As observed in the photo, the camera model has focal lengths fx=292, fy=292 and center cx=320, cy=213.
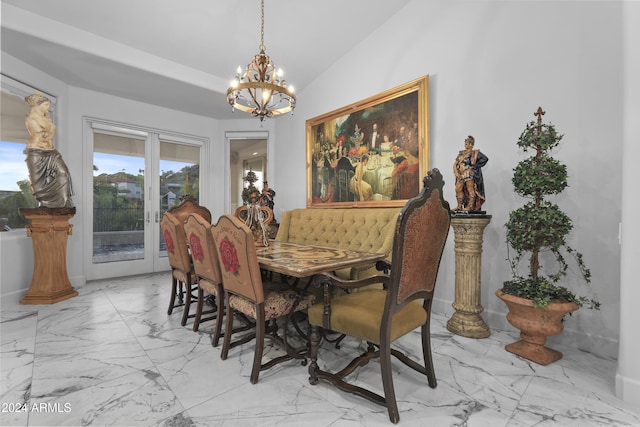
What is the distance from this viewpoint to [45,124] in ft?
11.7

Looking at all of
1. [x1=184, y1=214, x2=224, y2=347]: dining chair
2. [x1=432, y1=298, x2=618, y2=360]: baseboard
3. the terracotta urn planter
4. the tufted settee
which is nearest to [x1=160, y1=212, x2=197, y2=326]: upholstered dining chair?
[x1=184, y1=214, x2=224, y2=347]: dining chair

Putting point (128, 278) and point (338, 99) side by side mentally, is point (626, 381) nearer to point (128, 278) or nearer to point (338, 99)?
point (338, 99)

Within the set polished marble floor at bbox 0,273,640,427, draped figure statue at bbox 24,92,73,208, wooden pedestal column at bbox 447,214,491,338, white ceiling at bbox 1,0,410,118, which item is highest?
white ceiling at bbox 1,0,410,118

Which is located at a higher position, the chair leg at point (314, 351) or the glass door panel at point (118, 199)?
the glass door panel at point (118, 199)

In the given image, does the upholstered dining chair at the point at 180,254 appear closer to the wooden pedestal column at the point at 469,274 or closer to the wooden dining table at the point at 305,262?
the wooden dining table at the point at 305,262

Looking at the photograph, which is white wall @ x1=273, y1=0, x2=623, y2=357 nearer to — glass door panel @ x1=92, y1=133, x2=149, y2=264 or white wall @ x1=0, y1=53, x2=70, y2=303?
glass door panel @ x1=92, y1=133, x2=149, y2=264

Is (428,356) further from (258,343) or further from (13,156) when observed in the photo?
(13,156)

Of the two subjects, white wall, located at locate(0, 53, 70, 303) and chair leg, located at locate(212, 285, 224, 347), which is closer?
chair leg, located at locate(212, 285, 224, 347)

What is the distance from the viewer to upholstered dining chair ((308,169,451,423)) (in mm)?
1482

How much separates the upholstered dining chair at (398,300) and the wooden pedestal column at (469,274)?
1.02 m

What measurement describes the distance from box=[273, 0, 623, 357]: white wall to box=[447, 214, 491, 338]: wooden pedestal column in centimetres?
35

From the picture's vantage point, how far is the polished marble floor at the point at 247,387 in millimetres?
1587

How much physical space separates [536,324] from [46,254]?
5.24 m

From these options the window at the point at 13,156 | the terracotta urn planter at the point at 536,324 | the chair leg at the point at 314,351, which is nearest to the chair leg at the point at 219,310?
the chair leg at the point at 314,351
